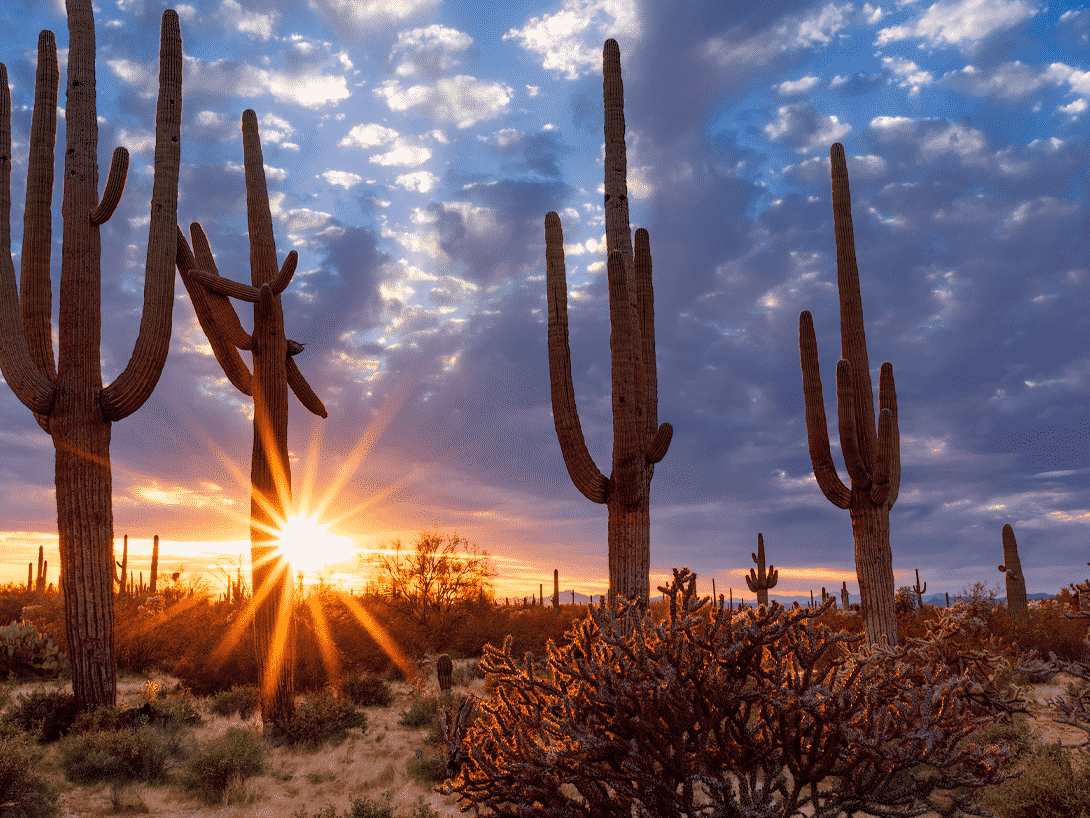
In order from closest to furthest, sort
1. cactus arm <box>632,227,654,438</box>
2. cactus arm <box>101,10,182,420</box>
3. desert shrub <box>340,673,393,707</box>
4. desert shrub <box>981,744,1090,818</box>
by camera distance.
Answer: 1. desert shrub <box>981,744,1090,818</box>
2. cactus arm <box>632,227,654,438</box>
3. cactus arm <box>101,10,182,420</box>
4. desert shrub <box>340,673,393,707</box>

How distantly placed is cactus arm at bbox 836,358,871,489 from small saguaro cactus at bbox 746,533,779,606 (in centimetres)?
645

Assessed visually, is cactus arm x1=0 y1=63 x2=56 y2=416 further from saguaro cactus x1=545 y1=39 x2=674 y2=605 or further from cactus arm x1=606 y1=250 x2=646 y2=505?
cactus arm x1=606 y1=250 x2=646 y2=505

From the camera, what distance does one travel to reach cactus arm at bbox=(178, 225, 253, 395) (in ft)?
39.9

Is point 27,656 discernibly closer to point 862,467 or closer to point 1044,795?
point 862,467

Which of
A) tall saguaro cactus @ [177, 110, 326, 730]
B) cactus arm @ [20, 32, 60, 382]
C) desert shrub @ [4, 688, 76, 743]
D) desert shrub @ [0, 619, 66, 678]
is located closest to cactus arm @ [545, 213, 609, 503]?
tall saguaro cactus @ [177, 110, 326, 730]

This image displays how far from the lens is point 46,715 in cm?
1052

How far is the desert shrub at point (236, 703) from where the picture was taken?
13.1 meters

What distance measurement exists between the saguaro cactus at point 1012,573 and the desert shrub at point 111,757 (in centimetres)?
2460

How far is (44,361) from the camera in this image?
36.7 feet

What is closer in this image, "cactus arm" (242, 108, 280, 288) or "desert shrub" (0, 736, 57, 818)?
"desert shrub" (0, 736, 57, 818)

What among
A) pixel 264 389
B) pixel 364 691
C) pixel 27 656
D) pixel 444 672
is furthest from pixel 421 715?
pixel 27 656

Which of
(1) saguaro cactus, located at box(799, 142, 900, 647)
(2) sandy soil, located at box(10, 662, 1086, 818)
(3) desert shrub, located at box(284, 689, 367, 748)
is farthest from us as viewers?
(1) saguaro cactus, located at box(799, 142, 900, 647)

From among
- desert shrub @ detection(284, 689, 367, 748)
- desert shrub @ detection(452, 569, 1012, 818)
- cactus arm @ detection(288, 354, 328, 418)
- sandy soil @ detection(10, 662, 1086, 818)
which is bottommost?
sandy soil @ detection(10, 662, 1086, 818)

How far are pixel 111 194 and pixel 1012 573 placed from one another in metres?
28.0
